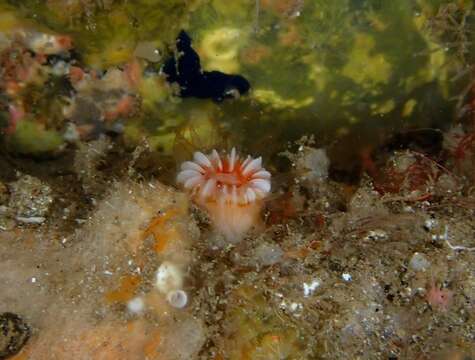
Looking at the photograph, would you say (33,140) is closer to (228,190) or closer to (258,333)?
(228,190)

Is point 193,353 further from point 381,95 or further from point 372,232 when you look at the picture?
point 381,95

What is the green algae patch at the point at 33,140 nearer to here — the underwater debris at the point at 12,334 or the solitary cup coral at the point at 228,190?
the solitary cup coral at the point at 228,190

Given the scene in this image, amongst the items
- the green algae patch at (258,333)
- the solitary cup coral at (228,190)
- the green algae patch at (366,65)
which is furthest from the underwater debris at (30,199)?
the green algae patch at (366,65)

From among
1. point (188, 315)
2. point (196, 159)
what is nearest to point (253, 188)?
point (196, 159)

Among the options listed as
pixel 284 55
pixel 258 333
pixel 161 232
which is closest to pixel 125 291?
pixel 161 232

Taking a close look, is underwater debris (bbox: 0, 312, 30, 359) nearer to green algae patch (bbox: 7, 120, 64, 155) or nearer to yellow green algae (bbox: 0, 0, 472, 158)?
green algae patch (bbox: 7, 120, 64, 155)
